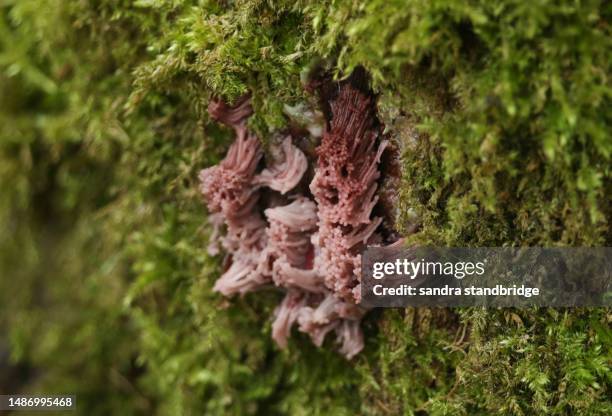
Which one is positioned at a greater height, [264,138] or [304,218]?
[264,138]

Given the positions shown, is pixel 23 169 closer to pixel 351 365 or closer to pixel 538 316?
pixel 351 365

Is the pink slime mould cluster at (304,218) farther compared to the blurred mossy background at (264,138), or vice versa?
the pink slime mould cluster at (304,218)

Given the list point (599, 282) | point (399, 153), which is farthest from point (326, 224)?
point (599, 282)

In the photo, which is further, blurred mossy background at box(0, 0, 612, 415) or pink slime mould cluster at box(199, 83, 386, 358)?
pink slime mould cluster at box(199, 83, 386, 358)
